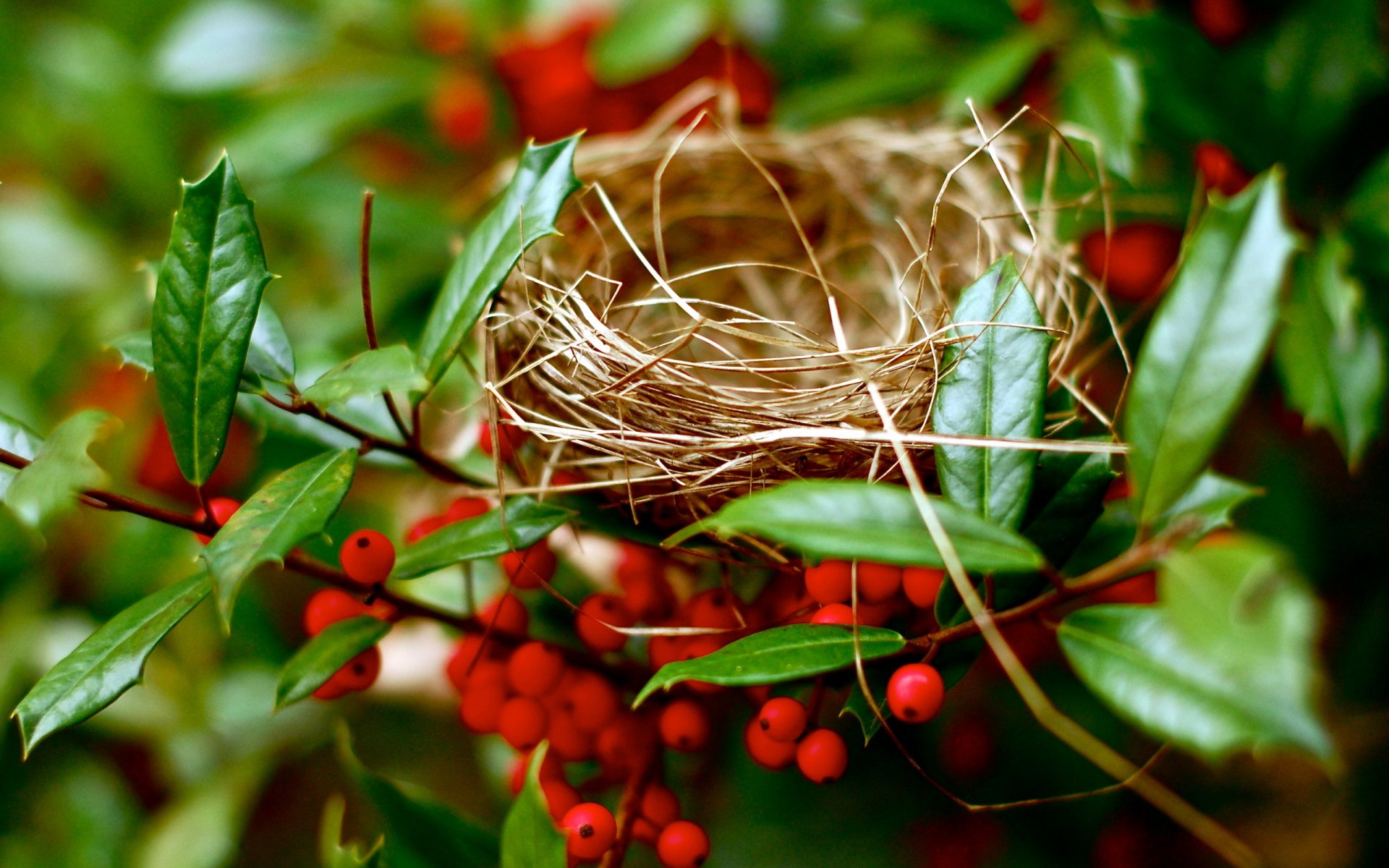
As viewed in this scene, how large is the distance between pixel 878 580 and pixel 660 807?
0.68ft

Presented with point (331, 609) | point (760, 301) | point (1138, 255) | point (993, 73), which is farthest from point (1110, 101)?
point (331, 609)

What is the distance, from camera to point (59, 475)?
16.0 inches

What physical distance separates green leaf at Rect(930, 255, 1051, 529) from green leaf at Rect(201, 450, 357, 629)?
1.02ft

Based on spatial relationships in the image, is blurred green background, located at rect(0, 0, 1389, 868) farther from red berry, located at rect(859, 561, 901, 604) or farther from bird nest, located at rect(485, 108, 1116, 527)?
red berry, located at rect(859, 561, 901, 604)

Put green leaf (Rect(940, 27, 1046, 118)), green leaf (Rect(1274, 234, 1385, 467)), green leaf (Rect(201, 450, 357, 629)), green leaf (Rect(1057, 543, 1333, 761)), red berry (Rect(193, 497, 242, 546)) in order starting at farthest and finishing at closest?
1. green leaf (Rect(940, 27, 1046, 118))
2. green leaf (Rect(1274, 234, 1385, 467))
3. red berry (Rect(193, 497, 242, 546))
4. green leaf (Rect(201, 450, 357, 629))
5. green leaf (Rect(1057, 543, 1333, 761))

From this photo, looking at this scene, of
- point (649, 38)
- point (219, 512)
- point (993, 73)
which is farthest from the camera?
point (649, 38)

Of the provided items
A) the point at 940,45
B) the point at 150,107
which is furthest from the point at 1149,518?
the point at 150,107

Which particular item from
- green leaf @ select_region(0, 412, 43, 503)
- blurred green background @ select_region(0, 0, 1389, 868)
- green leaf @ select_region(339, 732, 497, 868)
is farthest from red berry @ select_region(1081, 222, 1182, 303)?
green leaf @ select_region(0, 412, 43, 503)

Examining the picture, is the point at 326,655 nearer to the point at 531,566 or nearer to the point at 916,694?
the point at 531,566

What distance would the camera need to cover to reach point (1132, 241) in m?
0.87

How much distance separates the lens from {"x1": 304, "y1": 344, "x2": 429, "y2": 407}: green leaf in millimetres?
427

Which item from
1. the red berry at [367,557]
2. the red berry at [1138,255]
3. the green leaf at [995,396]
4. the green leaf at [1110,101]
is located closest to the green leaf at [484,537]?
the red berry at [367,557]

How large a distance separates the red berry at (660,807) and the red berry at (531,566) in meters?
0.15

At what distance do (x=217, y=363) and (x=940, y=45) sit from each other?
84 centimetres
